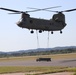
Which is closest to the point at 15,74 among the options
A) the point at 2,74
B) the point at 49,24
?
the point at 2,74

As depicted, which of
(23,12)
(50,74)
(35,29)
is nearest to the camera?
(50,74)

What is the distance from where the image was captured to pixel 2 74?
3994 centimetres

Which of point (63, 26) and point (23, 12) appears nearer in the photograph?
point (23, 12)

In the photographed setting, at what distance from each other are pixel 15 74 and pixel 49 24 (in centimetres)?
2172

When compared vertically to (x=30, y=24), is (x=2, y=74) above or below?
below

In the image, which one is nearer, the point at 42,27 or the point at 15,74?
the point at 15,74

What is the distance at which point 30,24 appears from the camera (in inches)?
2157

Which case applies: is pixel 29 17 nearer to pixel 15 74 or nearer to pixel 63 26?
pixel 63 26

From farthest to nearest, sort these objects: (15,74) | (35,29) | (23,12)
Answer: (35,29)
(23,12)
(15,74)

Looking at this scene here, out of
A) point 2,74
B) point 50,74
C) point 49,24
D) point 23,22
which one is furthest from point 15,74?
point 49,24

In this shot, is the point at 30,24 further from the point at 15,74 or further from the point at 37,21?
the point at 15,74

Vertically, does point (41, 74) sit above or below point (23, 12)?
below

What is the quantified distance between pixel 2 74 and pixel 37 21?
1899 cm

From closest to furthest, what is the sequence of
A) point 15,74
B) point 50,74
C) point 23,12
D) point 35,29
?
point 50,74
point 15,74
point 23,12
point 35,29
